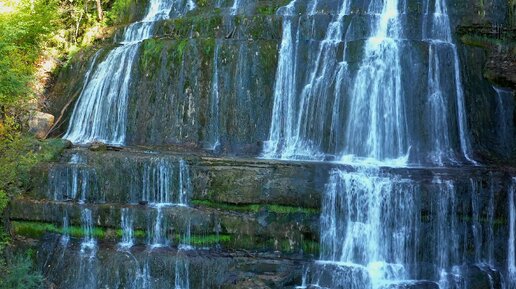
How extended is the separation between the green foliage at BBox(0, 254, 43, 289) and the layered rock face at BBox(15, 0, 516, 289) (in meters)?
0.52

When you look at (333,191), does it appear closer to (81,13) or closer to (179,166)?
(179,166)

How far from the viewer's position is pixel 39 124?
52.9 feet

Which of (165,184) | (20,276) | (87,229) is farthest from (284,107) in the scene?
(20,276)

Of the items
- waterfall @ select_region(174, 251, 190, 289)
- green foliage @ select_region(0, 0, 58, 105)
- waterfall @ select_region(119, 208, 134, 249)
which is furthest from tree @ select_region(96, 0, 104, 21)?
waterfall @ select_region(174, 251, 190, 289)

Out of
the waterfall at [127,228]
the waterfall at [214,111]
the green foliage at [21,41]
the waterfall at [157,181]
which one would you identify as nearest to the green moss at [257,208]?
the waterfall at [157,181]

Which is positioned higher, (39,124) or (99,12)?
(99,12)

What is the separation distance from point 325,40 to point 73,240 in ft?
27.1

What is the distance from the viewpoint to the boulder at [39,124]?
15.9 metres

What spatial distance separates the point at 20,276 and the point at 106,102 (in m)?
6.72

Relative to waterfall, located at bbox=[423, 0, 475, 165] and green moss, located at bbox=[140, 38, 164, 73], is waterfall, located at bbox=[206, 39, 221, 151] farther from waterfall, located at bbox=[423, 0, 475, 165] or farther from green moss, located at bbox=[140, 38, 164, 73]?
waterfall, located at bbox=[423, 0, 475, 165]

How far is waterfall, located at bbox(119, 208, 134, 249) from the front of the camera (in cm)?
1177

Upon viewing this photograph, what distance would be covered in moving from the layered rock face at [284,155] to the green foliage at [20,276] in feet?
1.70

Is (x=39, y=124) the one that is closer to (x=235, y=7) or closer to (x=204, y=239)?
(x=235, y=7)

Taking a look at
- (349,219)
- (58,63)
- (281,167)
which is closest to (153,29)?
(58,63)
